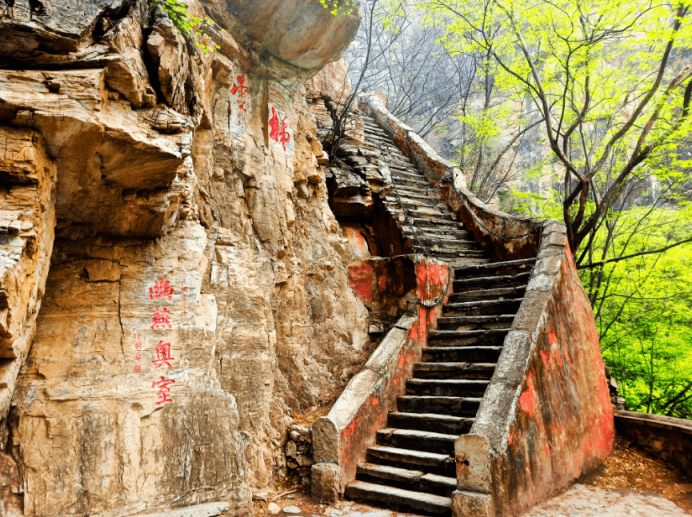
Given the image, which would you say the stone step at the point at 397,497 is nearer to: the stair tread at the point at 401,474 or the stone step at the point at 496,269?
the stair tread at the point at 401,474

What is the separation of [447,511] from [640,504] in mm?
2806

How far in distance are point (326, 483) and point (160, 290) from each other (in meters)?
2.91

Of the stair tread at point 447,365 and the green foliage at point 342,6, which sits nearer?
the stair tread at point 447,365

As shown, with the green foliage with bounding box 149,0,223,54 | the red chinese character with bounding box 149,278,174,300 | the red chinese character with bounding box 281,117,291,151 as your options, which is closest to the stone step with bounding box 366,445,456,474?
the red chinese character with bounding box 149,278,174,300

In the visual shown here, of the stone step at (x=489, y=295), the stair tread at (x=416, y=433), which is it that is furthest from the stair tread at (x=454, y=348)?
the stair tread at (x=416, y=433)

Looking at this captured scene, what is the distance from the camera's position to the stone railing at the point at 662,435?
6723 mm

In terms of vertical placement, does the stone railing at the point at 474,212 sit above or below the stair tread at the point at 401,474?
above

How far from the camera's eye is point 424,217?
984 centimetres

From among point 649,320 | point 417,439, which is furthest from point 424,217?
point 417,439

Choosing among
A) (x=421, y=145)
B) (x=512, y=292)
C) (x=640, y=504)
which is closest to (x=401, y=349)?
(x=512, y=292)

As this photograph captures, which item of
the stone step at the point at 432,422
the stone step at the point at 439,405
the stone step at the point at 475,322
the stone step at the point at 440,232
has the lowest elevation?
the stone step at the point at 432,422

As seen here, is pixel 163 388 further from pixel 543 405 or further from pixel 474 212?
pixel 474 212

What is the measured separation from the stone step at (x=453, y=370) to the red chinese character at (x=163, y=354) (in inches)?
142

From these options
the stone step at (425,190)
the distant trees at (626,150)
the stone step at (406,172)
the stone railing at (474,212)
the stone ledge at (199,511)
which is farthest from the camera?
the stone step at (406,172)
